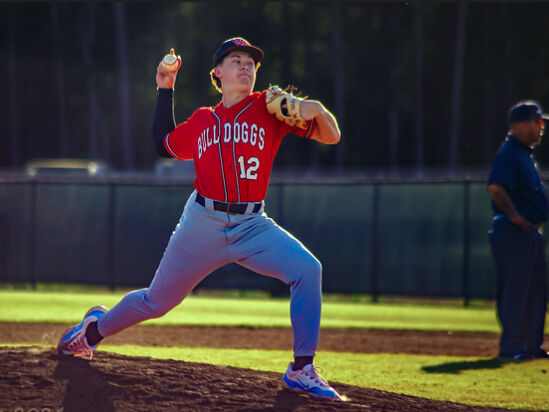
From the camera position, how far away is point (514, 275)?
23.7 ft

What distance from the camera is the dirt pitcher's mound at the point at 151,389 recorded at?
405 centimetres

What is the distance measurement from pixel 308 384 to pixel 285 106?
1.61m

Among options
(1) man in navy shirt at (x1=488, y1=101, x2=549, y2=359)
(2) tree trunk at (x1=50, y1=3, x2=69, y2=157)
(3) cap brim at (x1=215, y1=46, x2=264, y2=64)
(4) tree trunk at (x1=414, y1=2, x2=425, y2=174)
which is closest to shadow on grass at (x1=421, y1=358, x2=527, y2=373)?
(1) man in navy shirt at (x1=488, y1=101, x2=549, y2=359)

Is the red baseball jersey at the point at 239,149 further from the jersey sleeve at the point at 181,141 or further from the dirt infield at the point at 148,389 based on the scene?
the dirt infield at the point at 148,389

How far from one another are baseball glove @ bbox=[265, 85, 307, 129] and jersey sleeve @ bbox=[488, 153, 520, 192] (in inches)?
126

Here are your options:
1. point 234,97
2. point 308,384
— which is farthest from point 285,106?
point 308,384

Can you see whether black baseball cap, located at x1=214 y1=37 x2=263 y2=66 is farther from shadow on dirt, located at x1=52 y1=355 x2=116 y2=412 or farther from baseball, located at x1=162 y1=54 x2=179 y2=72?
shadow on dirt, located at x1=52 y1=355 x2=116 y2=412

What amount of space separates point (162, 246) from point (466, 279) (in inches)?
222

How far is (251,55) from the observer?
4961 millimetres

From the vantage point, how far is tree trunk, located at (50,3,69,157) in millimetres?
41969

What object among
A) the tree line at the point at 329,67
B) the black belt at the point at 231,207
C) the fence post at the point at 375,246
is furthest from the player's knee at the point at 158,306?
the tree line at the point at 329,67

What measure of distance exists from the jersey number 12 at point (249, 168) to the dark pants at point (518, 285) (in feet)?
11.3

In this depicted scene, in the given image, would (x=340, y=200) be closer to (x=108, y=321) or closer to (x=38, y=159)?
(x=108, y=321)

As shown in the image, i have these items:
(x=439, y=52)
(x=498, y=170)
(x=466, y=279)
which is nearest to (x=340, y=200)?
(x=466, y=279)
